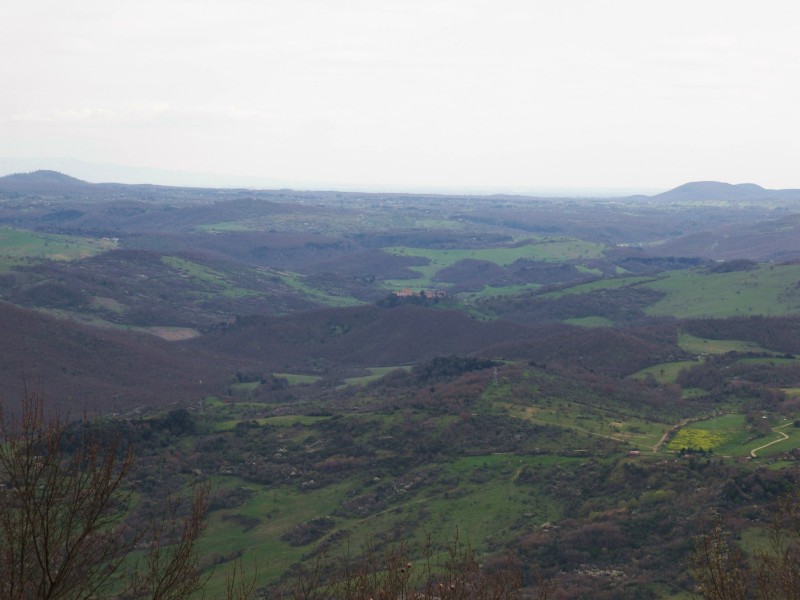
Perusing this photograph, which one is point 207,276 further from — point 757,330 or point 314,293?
point 757,330

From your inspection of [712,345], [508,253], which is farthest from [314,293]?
[712,345]

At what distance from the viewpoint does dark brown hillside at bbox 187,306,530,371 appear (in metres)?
94.0

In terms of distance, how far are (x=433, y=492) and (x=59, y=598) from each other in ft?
99.3

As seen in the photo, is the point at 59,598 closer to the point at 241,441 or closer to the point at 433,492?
the point at 433,492

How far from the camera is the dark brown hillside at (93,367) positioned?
222ft

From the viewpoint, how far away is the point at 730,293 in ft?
353

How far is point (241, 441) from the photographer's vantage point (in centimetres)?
4875

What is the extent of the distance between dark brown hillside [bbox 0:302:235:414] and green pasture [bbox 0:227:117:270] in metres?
54.4

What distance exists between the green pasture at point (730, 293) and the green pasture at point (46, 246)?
90.1 meters

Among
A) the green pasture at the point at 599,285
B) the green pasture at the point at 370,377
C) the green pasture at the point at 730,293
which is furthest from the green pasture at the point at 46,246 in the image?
the green pasture at the point at 730,293

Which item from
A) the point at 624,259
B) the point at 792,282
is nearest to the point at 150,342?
the point at 792,282

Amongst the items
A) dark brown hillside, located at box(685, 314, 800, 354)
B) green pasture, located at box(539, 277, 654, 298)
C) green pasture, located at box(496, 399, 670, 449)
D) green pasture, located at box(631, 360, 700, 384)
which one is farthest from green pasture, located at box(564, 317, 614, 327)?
green pasture, located at box(496, 399, 670, 449)

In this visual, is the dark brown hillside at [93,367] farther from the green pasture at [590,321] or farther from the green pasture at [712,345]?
the green pasture at [590,321]

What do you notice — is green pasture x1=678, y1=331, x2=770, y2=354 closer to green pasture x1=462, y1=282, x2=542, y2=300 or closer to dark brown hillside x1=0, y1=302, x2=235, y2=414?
dark brown hillside x1=0, y1=302, x2=235, y2=414
